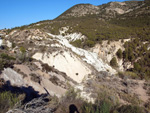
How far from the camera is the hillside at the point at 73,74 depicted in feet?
10.4

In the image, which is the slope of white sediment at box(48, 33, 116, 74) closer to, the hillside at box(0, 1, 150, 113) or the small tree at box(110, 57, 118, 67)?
the hillside at box(0, 1, 150, 113)

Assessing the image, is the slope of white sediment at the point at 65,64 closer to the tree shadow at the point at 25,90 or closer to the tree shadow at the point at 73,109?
the tree shadow at the point at 25,90

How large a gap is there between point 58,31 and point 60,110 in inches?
1053

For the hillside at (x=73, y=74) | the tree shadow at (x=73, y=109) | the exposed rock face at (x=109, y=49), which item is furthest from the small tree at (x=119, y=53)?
the tree shadow at (x=73, y=109)

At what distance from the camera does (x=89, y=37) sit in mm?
22578

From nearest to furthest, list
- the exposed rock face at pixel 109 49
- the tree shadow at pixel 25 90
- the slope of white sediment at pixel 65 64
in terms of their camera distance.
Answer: the tree shadow at pixel 25 90, the slope of white sediment at pixel 65 64, the exposed rock face at pixel 109 49

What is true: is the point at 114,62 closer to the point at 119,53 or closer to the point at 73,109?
the point at 119,53

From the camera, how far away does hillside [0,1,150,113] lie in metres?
3.16

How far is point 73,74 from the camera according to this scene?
10008 mm

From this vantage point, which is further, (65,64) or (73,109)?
(65,64)

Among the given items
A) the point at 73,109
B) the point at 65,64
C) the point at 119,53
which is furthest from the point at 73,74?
the point at 119,53

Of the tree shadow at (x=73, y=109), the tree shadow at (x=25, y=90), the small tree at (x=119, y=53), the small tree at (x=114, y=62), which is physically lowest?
the small tree at (x=114, y=62)

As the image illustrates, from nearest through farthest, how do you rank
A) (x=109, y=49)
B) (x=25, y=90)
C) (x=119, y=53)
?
(x=25, y=90)
(x=119, y=53)
(x=109, y=49)

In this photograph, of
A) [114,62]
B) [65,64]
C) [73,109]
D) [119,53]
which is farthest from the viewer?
[119,53]
